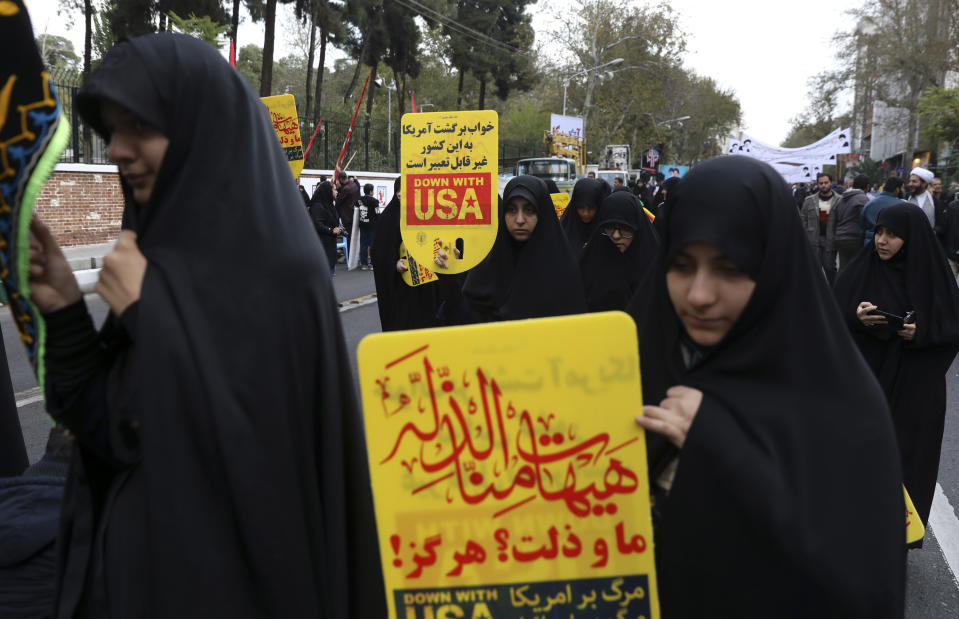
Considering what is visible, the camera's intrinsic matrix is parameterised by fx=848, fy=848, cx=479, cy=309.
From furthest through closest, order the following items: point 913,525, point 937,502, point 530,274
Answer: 1. point 530,274
2. point 937,502
3. point 913,525

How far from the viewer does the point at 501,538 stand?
149 centimetres

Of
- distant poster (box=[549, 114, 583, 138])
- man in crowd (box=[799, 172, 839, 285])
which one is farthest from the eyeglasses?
distant poster (box=[549, 114, 583, 138])

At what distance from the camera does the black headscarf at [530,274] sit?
476 centimetres

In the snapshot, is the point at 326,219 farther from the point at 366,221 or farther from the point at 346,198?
the point at 366,221

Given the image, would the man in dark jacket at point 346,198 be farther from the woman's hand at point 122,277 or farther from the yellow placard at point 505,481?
the yellow placard at point 505,481

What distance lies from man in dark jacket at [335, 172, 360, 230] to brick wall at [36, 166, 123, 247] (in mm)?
4403

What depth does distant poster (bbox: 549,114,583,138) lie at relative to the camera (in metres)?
35.8

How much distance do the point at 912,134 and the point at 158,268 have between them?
4118 cm

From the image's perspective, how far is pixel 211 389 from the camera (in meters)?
1.49

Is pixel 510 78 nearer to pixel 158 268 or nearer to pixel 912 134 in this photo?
pixel 912 134

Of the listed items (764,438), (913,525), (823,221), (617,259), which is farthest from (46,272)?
(823,221)

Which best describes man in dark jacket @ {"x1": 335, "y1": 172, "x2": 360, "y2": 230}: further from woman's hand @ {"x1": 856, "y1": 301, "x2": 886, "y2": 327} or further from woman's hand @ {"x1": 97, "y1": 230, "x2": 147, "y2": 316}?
woman's hand @ {"x1": 97, "y1": 230, "x2": 147, "y2": 316}

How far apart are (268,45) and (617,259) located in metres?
18.7

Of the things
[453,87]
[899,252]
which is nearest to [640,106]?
[453,87]
